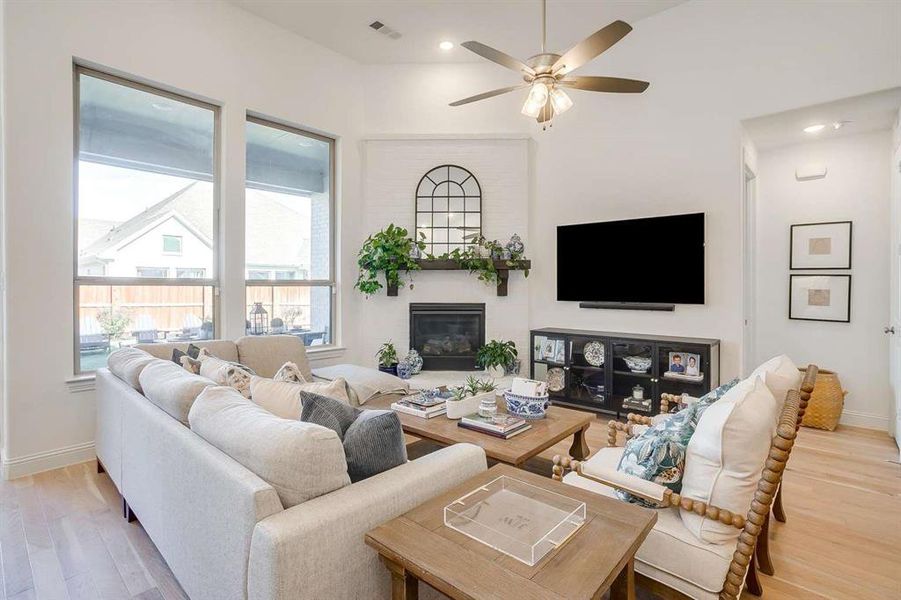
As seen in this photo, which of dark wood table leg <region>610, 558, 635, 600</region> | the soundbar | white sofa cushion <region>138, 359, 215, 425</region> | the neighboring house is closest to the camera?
dark wood table leg <region>610, 558, 635, 600</region>

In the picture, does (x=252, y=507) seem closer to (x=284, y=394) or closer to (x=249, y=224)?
(x=284, y=394)

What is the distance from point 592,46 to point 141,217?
3.57 metres

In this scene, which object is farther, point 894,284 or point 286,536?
point 894,284

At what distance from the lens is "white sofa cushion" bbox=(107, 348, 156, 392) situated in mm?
2449

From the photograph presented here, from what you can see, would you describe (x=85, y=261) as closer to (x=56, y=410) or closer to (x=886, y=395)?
(x=56, y=410)

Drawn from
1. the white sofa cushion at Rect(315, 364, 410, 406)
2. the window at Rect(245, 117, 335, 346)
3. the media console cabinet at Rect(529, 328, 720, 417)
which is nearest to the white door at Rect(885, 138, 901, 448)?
the media console cabinet at Rect(529, 328, 720, 417)

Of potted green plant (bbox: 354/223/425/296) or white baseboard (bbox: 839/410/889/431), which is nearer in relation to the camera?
white baseboard (bbox: 839/410/889/431)

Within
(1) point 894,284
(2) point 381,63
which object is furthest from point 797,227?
(2) point 381,63

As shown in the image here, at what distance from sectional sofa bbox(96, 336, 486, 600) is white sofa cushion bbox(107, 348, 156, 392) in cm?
37

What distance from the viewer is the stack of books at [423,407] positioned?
2.85 metres

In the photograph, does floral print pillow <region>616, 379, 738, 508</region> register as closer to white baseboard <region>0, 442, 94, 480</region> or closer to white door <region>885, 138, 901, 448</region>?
white door <region>885, 138, 901, 448</region>

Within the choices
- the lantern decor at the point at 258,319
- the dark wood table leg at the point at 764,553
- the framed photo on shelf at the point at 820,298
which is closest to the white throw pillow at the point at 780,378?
the dark wood table leg at the point at 764,553

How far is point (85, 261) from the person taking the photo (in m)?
3.46

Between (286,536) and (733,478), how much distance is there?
138 cm
